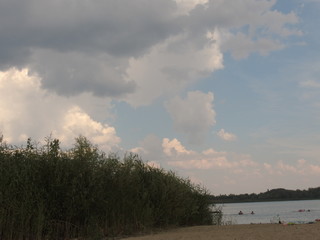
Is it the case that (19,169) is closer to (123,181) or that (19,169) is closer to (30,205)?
(30,205)

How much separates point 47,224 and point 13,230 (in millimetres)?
1479

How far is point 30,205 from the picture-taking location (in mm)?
15688

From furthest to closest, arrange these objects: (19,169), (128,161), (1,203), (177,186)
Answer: (177,186) < (128,161) < (19,169) < (1,203)

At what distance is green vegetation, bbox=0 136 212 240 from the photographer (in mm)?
15531

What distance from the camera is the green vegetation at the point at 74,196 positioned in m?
15.5

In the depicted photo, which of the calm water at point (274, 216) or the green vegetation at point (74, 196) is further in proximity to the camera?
the calm water at point (274, 216)

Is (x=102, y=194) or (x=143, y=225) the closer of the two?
(x=102, y=194)

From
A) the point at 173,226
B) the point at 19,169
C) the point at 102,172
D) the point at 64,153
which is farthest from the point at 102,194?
the point at 173,226

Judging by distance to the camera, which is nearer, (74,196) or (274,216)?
(74,196)

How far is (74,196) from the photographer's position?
16969 mm

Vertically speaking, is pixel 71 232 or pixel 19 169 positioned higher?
pixel 19 169

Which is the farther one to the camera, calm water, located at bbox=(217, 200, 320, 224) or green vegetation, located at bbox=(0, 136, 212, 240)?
calm water, located at bbox=(217, 200, 320, 224)

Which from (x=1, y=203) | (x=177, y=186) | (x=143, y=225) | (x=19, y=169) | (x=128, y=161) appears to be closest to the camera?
(x=1, y=203)

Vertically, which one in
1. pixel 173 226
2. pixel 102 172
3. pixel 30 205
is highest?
pixel 102 172
